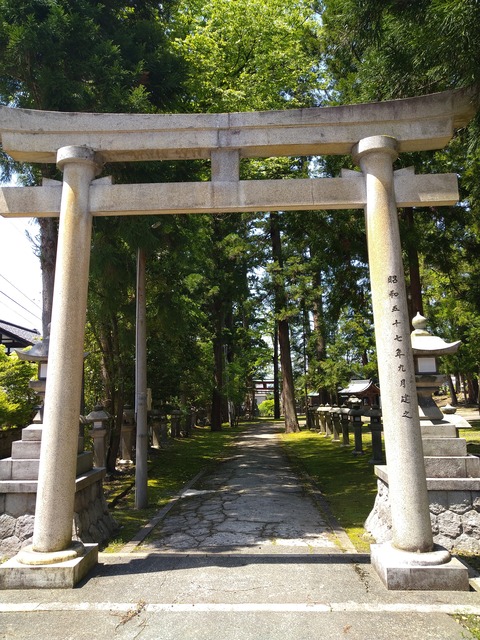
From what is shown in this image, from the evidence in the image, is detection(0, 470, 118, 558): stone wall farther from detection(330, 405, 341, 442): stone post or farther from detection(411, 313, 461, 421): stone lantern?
detection(330, 405, 341, 442): stone post

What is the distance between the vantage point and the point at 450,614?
13.2 feet

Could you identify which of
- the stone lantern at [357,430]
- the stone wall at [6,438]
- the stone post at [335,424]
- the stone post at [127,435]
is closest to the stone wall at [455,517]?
the stone lantern at [357,430]

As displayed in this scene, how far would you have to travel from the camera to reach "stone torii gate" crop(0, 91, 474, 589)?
502 cm

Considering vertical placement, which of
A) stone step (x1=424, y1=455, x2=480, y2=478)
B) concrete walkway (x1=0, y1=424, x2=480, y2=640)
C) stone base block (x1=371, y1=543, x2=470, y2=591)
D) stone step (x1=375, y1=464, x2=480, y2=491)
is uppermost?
stone step (x1=424, y1=455, x2=480, y2=478)

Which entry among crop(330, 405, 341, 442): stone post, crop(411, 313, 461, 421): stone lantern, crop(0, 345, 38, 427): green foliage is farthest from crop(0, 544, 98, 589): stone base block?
crop(330, 405, 341, 442): stone post

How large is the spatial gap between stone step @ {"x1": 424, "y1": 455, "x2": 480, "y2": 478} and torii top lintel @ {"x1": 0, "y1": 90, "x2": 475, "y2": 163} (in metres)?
3.85

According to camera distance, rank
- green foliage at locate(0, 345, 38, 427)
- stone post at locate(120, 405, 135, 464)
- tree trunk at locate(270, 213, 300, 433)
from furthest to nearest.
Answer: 1. tree trunk at locate(270, 213, 300, 433)
2. stone post at locate(120, 405, 135, 464)
3. green foliage at locate(0, 345, 38, 427)

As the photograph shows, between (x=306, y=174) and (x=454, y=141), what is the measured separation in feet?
11.0

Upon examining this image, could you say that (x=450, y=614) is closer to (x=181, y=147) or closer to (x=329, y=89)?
(x=181, y=147)

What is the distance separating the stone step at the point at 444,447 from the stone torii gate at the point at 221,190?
4.25 ft

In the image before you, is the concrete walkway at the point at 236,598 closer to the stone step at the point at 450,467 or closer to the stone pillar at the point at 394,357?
the stone pillar at the point at 394,357

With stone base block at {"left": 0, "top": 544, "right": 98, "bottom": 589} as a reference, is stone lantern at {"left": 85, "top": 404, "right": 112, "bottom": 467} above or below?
above

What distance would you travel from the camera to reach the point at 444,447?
605 cm

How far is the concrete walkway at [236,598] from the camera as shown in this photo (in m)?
3.81
